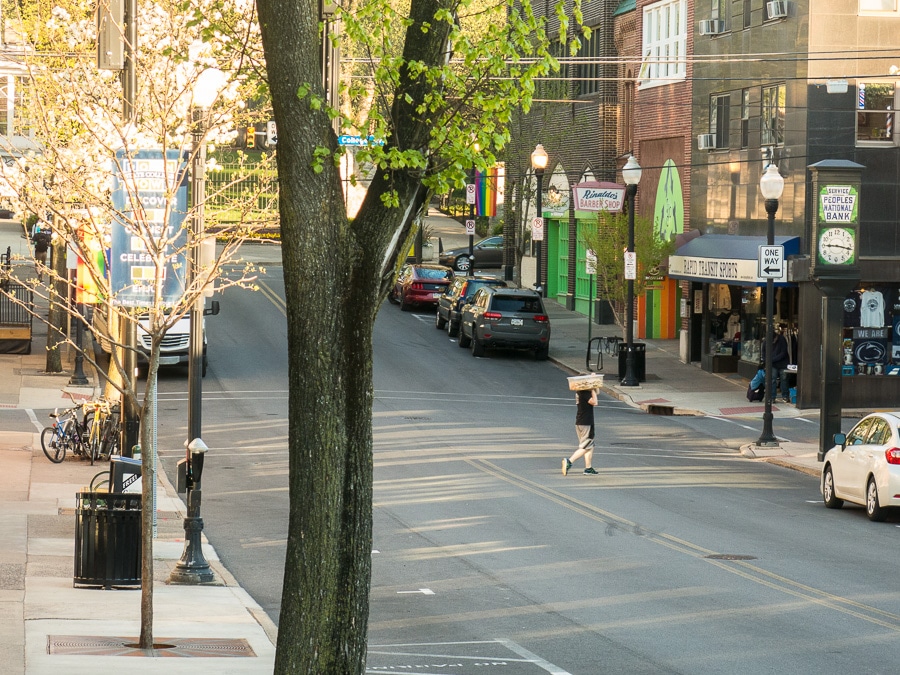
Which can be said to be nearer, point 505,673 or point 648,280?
point 505,673

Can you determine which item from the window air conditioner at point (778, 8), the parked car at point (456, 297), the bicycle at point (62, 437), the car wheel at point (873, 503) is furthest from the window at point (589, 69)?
the car wheel at point (873, 503)

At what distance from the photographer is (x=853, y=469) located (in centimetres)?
1894

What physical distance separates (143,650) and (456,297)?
30090 mm

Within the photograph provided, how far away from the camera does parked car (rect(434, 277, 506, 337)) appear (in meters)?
39.6

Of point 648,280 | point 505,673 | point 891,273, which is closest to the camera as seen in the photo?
point 505,673

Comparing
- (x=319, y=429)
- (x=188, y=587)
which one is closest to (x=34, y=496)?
(x=188, y=587)

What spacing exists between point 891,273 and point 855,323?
4.62 ft

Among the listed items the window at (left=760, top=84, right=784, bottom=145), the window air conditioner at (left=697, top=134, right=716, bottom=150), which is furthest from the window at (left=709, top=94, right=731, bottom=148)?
the window at (left=760, top=84, right=784, bottom=145)

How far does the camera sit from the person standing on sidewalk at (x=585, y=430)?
21.4 metres

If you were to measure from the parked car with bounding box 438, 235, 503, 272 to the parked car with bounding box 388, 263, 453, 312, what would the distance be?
11124mm

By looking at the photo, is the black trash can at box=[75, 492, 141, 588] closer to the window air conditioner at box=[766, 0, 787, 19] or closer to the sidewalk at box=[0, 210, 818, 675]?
the sidewalk at box=[0, 210, 818, 675]

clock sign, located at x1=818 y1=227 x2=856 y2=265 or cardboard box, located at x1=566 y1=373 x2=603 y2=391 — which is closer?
cardboard box, located at x1=566 y1=373 x2=603 y2=391

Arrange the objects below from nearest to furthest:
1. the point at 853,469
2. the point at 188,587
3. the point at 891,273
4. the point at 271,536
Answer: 1. the point at 188,587
2. the point at 271,536
3. the point at 853,469
4. the point at 891,273

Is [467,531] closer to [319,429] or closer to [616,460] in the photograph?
[616,460]
